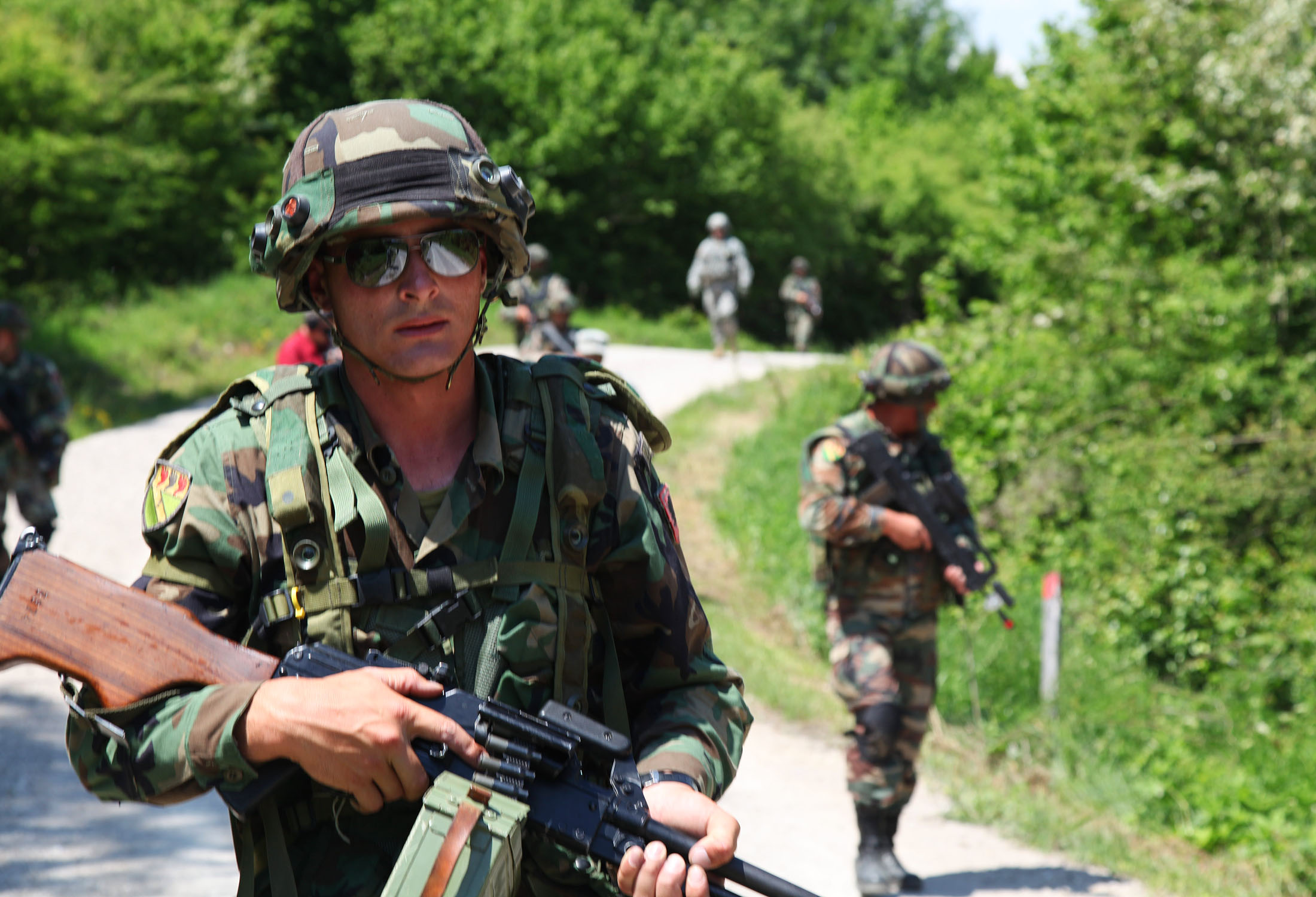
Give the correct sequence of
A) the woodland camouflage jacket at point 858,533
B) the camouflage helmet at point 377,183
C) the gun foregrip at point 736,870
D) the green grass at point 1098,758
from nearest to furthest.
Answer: the gun foregrip at point 736,870
the camouflage helmet at point 377,183
the woodland camouflage jacket at point 858,533
the green grass at point 1098,758

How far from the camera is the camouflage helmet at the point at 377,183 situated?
6.14 ft

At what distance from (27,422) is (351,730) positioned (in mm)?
6770

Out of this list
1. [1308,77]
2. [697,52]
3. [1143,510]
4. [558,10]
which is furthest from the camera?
[697,52]

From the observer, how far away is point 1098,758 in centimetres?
677

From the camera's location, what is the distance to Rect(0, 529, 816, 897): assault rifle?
1756 mm

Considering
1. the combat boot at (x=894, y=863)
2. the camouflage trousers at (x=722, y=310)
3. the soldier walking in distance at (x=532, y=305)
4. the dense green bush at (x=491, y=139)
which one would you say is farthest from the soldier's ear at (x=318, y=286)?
the camouflage trousers at (x=722, y=310)

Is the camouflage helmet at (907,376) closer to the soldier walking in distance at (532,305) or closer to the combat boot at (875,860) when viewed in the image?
the combat boot at (875,860)

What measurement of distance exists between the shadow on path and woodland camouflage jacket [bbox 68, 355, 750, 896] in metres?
3.82

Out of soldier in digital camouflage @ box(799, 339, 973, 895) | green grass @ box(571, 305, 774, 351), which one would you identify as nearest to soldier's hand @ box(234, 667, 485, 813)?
soldier in digital camouflage @ box(799, 339, 973, 895)

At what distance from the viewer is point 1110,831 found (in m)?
6.16

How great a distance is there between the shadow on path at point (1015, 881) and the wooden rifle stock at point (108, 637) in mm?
4304

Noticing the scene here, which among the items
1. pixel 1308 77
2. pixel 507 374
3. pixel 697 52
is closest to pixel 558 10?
pixel 697 52

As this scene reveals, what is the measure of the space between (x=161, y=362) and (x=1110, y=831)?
1388 centimetres

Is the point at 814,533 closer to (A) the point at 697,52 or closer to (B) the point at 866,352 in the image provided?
(B) the point at 866,352
